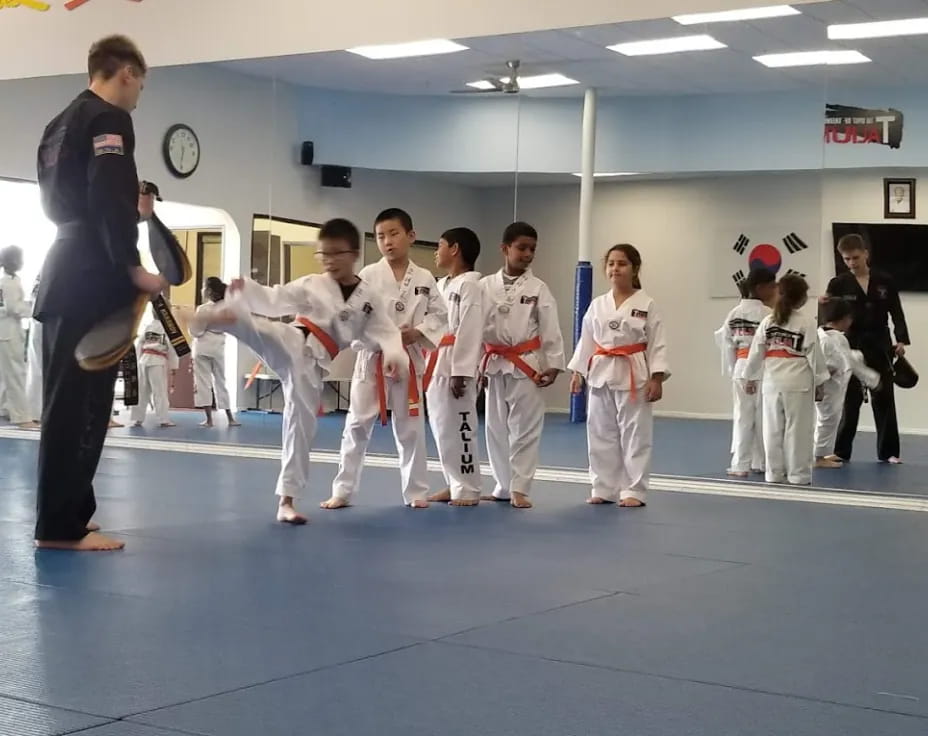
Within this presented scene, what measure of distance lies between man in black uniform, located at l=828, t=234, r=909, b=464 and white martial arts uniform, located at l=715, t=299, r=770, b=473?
0.49 meters

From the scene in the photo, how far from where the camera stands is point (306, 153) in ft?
26.2

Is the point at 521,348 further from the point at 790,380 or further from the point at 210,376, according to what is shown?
the point at 210,376

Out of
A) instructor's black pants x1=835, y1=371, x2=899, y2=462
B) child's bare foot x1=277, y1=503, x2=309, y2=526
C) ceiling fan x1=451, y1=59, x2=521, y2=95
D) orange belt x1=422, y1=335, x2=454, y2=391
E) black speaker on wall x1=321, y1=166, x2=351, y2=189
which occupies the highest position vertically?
ceiling fan x1=451, y1=59, x2=521, y2=95

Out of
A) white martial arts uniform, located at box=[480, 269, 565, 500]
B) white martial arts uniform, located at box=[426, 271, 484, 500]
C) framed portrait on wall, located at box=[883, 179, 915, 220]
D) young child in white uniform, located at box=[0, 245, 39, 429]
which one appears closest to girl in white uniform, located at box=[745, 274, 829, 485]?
framed portrait on wall, located at box=[883, 179, 915, 220]

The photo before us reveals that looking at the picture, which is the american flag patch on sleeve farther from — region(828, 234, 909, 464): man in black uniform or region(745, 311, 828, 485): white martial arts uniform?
region(828, 234, 909, 464): man in black uniform

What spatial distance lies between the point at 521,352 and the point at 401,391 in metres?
0.65

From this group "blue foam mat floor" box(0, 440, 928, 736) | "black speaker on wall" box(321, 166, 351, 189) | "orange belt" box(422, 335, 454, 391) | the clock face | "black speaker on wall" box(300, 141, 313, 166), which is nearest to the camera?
"blue foam mat floor" box(0, 440, 928, 736)

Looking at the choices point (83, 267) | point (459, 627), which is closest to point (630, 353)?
point (83, 267)

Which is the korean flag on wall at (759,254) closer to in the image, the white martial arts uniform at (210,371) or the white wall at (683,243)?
the white wall at (683,243)

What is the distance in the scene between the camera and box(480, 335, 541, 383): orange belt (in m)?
5.44

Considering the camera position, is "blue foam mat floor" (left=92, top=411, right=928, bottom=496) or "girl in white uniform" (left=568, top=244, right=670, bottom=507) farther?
"blue foam mat floor" (left=92, top=411, right=928, bottom=496)

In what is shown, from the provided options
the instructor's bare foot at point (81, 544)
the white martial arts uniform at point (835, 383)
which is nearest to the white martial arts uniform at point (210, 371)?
the white martial arts uniform at point (835, 383)

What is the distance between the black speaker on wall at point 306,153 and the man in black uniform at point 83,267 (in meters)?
4.12

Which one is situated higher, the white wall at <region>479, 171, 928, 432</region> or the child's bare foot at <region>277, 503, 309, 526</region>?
the white wall at <region>479, 171, 928, 432</region>
